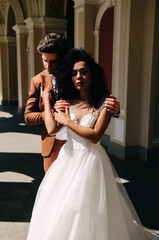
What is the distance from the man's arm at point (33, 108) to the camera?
6.74 feet

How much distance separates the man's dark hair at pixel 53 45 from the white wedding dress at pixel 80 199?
1.69 feet

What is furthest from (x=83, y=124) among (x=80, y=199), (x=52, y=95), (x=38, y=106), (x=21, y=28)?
(x=21, y=28)

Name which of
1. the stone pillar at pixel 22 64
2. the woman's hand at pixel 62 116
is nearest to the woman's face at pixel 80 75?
the woman's hand at pixel 62 116

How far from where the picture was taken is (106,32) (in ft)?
21.9

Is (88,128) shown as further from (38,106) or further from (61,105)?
(38,106)

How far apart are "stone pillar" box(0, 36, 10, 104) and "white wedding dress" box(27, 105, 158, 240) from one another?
46.7 feet

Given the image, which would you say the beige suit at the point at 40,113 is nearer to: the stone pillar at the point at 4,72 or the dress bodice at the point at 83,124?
the dress bodice at the point at 83,124

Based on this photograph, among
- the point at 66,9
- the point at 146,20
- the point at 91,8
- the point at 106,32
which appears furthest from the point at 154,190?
the point at 66,9

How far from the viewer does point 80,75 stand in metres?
1.95

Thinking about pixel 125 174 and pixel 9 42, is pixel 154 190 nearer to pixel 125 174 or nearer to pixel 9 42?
pixel 125 174

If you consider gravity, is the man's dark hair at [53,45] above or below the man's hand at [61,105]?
above

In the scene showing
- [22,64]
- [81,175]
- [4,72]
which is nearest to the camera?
[81,175]

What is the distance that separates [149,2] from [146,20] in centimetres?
34

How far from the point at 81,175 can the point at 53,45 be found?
1038 millimetres
